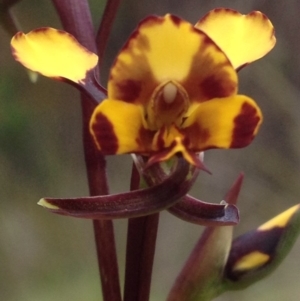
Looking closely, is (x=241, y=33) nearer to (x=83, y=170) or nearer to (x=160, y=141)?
(x=160, y=141)

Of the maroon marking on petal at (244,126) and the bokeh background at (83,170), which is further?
the bokeh background at (83,170)

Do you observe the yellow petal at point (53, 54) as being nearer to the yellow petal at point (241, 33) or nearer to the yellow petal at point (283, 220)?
the yellow petal at point (241, 33)

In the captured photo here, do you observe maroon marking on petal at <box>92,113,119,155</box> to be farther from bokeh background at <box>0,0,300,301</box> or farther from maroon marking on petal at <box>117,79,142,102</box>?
bokeh background at <box>0,0,300,301</box>

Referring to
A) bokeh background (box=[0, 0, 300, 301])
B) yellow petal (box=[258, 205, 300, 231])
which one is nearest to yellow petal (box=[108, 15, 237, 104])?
yellow petal (box=[258, 205, 300, 231])

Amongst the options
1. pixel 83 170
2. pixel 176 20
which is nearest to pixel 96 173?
pixel 176 20

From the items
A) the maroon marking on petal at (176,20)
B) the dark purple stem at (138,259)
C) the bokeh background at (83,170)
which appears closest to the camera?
the maroon marking on petal at (176,20)

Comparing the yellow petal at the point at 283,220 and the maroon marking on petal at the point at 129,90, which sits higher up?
the maroon marking on petal at the point at 129,90

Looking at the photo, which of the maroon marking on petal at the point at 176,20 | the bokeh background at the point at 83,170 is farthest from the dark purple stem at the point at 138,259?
the bokeh background at the point at 83,170
